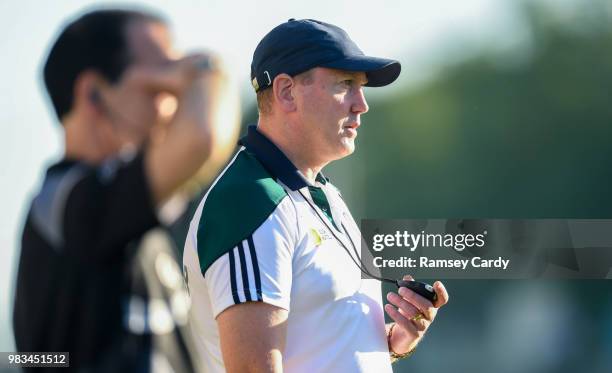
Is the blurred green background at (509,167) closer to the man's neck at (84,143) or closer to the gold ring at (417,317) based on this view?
the gold ring at (417,317)

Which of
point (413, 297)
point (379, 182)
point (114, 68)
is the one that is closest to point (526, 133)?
point (379, 182)

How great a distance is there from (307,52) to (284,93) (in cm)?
11

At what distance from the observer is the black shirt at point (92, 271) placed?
121 cm

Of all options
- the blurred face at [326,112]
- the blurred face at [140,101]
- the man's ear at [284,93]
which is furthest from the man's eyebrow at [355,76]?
the blurred face at [140,101]

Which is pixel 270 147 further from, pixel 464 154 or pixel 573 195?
pixel 464 154

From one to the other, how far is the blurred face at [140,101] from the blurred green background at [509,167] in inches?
85.4

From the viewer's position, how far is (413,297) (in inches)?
82.8

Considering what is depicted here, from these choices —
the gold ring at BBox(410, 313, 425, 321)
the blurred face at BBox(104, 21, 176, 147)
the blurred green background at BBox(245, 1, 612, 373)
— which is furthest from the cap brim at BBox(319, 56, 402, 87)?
the blurred green background at BBox(245, 1, 612, 373)

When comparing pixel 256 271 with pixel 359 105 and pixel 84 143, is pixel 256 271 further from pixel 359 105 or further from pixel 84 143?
pixel 84 143

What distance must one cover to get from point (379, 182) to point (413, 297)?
2327mm

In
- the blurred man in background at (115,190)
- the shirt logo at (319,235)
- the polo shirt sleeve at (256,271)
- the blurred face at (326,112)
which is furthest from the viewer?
the blurred face at (326,112)

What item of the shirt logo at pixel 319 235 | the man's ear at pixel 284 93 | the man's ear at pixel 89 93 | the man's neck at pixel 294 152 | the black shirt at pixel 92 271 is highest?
the man's ear at pixel 284 93

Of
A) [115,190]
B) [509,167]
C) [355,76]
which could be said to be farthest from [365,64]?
[509,167]

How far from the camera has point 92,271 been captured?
4.08 ft
